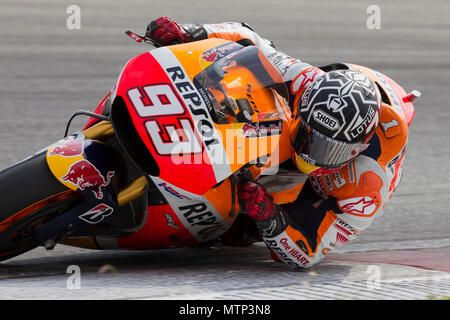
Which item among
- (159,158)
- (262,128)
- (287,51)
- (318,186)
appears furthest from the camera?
(287,51)

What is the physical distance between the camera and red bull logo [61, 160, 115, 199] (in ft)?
12.7

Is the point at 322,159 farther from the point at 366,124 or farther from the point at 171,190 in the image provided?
the point at 171,190

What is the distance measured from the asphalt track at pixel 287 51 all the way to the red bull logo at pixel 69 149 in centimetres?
60

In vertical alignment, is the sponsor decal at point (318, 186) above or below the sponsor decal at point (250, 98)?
below

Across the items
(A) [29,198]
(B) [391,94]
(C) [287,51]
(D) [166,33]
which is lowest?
(C) [287,51]

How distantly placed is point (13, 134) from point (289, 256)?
3.28 meters

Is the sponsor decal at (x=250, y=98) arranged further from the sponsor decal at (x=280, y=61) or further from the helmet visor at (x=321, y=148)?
the sponsor decal at (x=280, y=61)

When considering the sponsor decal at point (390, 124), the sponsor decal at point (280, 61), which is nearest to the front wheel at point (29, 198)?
the sponsor decal at point (280, 61)

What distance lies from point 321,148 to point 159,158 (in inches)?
33.4

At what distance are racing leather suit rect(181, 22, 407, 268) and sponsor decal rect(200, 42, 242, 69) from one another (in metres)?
0.31

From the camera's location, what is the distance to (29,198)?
12.7ft

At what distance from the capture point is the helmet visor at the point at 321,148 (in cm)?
393

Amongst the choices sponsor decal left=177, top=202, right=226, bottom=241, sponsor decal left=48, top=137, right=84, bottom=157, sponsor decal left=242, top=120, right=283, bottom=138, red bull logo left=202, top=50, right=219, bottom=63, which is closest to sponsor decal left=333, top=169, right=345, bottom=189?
sponsor decal left=177, top=202, right=226, bottom=241

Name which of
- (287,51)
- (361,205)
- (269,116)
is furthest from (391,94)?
(287,51)
